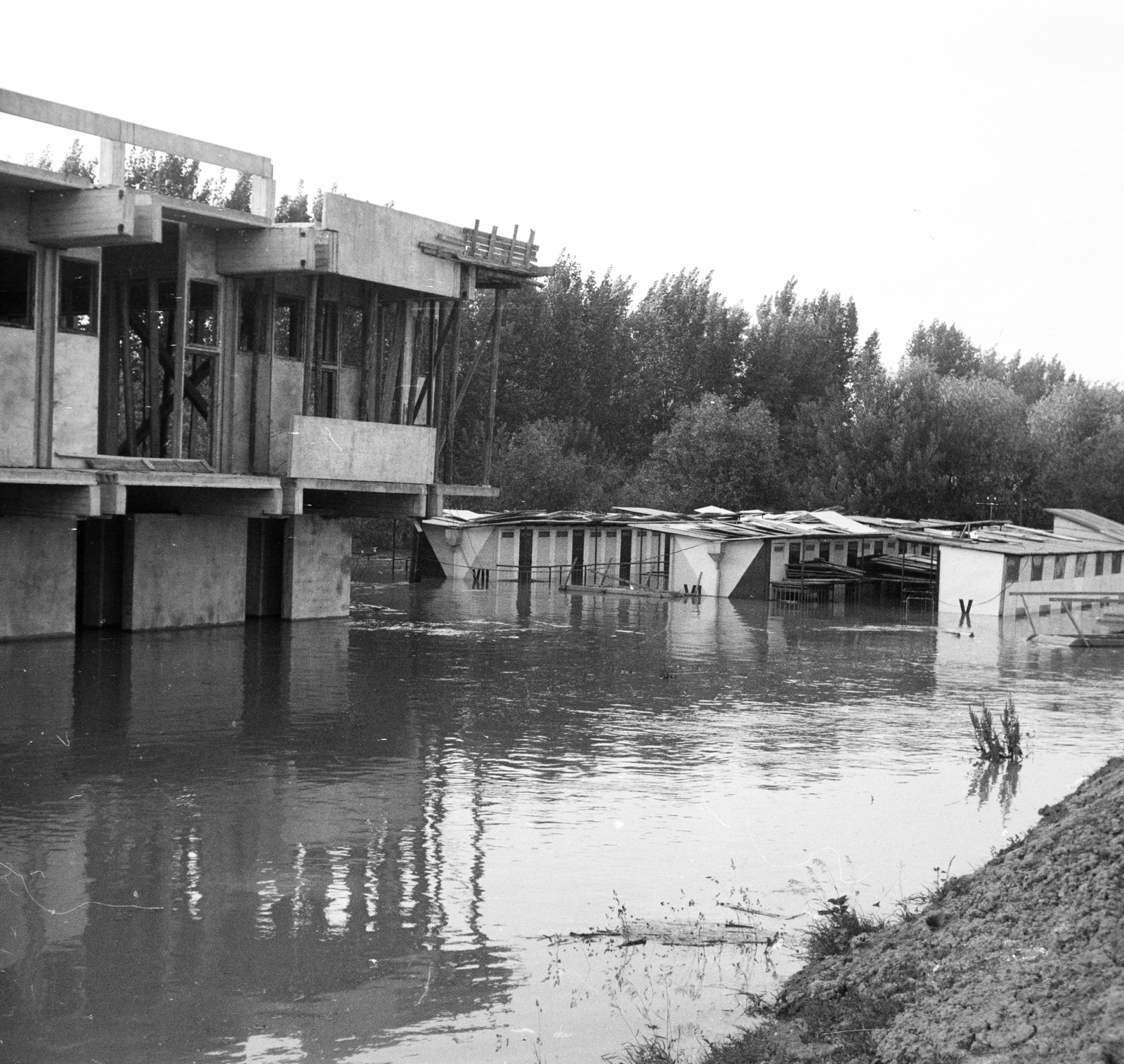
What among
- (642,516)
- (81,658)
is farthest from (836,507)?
(81,658)

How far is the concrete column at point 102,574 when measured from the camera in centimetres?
2766

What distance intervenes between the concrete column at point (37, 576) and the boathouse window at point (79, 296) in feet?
11.2

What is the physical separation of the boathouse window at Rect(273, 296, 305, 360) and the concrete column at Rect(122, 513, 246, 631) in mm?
3617

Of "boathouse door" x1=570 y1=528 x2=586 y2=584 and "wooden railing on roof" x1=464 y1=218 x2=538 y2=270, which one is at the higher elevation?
"wooden railing on roof" x1=464 y1=218 x2=538 y2=270

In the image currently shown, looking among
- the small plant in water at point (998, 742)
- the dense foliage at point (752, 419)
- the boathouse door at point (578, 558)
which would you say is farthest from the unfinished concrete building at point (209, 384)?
the dense foliage at point (752, 419)

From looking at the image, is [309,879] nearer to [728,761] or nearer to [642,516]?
[728,761]

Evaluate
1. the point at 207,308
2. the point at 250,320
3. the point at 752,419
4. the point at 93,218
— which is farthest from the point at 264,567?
the point at 752,419

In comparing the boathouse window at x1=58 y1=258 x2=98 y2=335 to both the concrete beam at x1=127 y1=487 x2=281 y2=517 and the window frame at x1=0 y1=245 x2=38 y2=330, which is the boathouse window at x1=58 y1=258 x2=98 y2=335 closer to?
the window frame at x1=0 y1=245 x2=38 y2=330

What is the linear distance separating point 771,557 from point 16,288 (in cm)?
2739

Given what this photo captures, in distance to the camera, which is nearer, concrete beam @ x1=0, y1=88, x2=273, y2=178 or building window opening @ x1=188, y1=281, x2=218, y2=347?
concrete beam @ x1=0, y1=88, x2=273, y2=178

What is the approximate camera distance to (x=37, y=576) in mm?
25109

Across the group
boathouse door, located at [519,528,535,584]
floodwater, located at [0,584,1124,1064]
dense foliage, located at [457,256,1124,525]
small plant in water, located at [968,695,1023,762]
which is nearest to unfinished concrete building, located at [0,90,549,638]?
floodwater, located at [0,584,1124,1064]

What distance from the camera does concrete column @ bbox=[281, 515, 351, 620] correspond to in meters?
30.8

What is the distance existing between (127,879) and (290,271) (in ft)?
57.9
